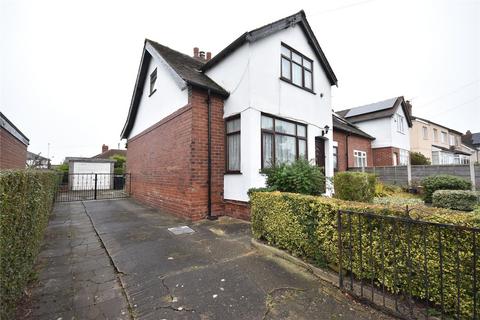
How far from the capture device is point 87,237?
210 inches

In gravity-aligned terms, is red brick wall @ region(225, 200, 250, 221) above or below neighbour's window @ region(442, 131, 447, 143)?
below

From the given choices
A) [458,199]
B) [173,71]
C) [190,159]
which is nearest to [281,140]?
[190,159]

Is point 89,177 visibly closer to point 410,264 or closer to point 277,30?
point 277,30

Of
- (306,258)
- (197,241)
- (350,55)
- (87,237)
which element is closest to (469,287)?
(306,258)

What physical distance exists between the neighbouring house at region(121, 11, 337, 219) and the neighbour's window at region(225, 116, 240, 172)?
1.3 inches

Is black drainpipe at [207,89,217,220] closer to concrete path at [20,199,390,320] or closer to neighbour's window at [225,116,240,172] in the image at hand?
neighbour's window at [225,116,240,172]

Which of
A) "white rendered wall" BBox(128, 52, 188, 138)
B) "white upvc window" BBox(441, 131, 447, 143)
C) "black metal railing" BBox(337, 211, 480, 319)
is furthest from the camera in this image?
"white upvc window" BBox(441, 131, 447, 143)

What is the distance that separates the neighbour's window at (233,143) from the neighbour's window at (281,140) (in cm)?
83

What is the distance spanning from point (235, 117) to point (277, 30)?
352cm

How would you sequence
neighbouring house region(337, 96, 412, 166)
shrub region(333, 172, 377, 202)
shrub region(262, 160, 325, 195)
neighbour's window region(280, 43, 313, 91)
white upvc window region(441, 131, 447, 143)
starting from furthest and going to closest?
1. white upvc window region(441, 131, 447, 143)
2. neighbouring house region(337, 96, 412, 166)
3. shrub region(333, 172, 377, 202)
4. neighbour's window region(280, 43, 313, 91)
5. shrub region(262, 160, 325, 195)

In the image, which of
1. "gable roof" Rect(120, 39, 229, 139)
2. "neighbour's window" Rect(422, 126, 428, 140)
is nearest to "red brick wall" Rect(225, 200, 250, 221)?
"gable roof" Rect(120, 39, 229, 139)

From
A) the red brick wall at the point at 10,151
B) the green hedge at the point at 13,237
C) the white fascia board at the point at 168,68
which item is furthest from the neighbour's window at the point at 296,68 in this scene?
the red brick wall at the point at 10,151

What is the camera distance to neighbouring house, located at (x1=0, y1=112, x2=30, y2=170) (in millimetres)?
10086

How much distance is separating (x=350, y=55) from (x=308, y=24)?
3.69m
